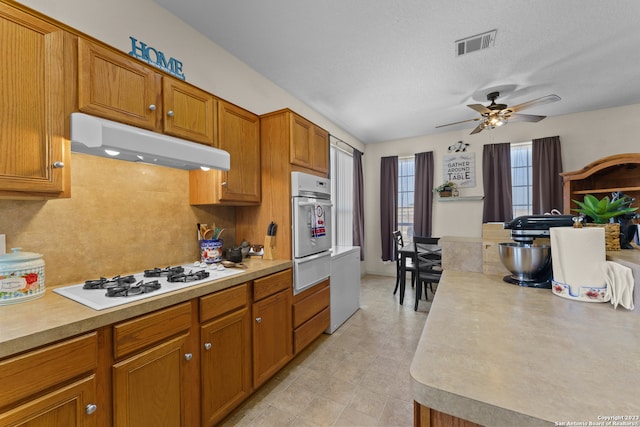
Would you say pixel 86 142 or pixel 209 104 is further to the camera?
pixel 209 104

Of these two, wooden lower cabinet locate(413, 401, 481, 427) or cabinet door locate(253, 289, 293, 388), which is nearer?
wooden lower cabinet locate(413, 401, 481, 427)

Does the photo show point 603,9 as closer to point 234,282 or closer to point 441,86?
point 441,86

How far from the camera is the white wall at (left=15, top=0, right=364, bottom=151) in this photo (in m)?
1.51

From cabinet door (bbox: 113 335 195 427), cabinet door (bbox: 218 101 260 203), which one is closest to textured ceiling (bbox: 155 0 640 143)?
cabinet door (bbox: 218 101 260 203)

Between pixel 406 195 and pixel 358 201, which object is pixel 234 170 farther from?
pixel 406 195

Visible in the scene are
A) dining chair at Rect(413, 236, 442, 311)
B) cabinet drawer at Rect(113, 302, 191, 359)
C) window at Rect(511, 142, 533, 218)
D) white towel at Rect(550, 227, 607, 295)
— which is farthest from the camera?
window at Rect(511, 142, 533, 218)

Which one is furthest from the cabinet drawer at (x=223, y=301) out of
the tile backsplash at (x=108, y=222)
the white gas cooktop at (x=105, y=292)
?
the tile backsplash at (x=108, y=222)

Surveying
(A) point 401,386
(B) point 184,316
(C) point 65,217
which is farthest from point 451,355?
(C) point 65,217

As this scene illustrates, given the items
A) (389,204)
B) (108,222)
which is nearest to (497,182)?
(389,204)

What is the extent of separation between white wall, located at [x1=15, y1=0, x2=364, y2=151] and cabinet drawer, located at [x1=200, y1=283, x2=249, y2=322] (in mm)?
1666

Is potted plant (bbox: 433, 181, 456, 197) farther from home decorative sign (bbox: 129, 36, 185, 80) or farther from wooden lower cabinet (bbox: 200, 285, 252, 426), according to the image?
home decorative sign (bbox: 129, 36, 185, 80)

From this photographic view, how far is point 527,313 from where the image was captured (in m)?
0.91

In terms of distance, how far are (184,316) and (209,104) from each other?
143 centimetres

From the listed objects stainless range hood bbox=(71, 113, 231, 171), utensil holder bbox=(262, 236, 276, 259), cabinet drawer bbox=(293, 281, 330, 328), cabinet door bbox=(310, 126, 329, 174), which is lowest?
cabinet drawer bbox=(293, 281, 330, 328)
